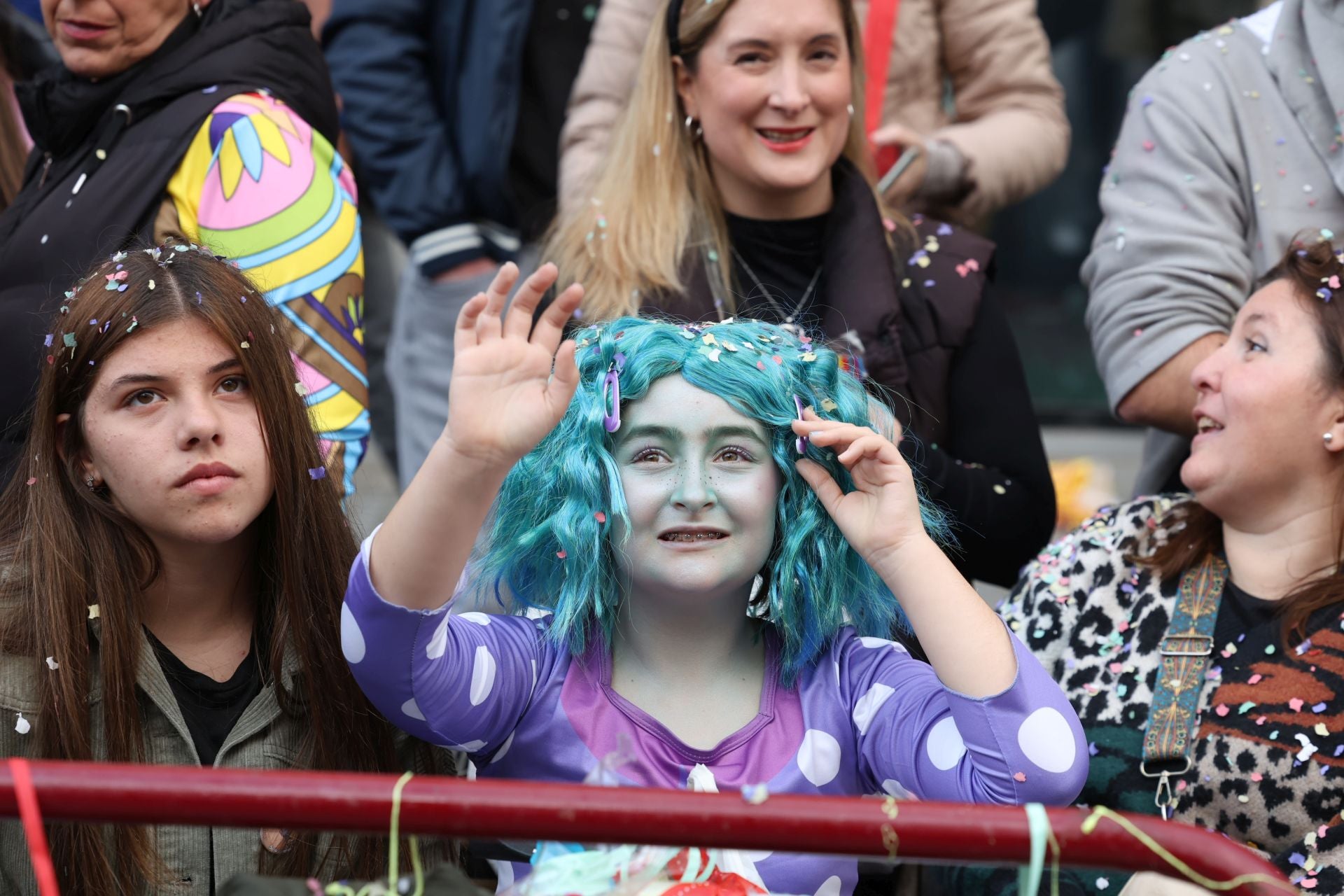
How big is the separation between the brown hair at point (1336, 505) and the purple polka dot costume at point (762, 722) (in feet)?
2.02

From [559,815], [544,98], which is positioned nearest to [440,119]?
[544,98]

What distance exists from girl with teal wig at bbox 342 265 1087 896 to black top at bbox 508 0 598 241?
165 cm

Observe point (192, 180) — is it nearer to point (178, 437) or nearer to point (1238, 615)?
point (178, 437)

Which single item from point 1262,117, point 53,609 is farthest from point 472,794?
point 1262,117

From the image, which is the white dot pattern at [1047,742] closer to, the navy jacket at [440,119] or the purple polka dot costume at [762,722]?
the purple polka dot costume at [762,722]

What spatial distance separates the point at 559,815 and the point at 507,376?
61 centimetres

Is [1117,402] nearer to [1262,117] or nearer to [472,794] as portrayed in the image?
[1262,117]

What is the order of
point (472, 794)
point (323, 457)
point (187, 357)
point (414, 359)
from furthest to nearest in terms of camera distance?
point (414, 359) → point (323, 457) → point (187, 357) → point (472, 794)

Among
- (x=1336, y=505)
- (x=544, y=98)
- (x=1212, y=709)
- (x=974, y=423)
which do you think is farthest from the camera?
(x=544, y=98)

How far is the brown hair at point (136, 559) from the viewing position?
2281 millimetres

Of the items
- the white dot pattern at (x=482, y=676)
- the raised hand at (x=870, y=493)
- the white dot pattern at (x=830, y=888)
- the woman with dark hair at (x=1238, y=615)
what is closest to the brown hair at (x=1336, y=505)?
the woman with dark hair at (x=1238, y=615)

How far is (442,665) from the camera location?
7.01 ft

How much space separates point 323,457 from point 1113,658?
1.32 meters

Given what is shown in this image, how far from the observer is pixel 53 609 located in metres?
2.32
